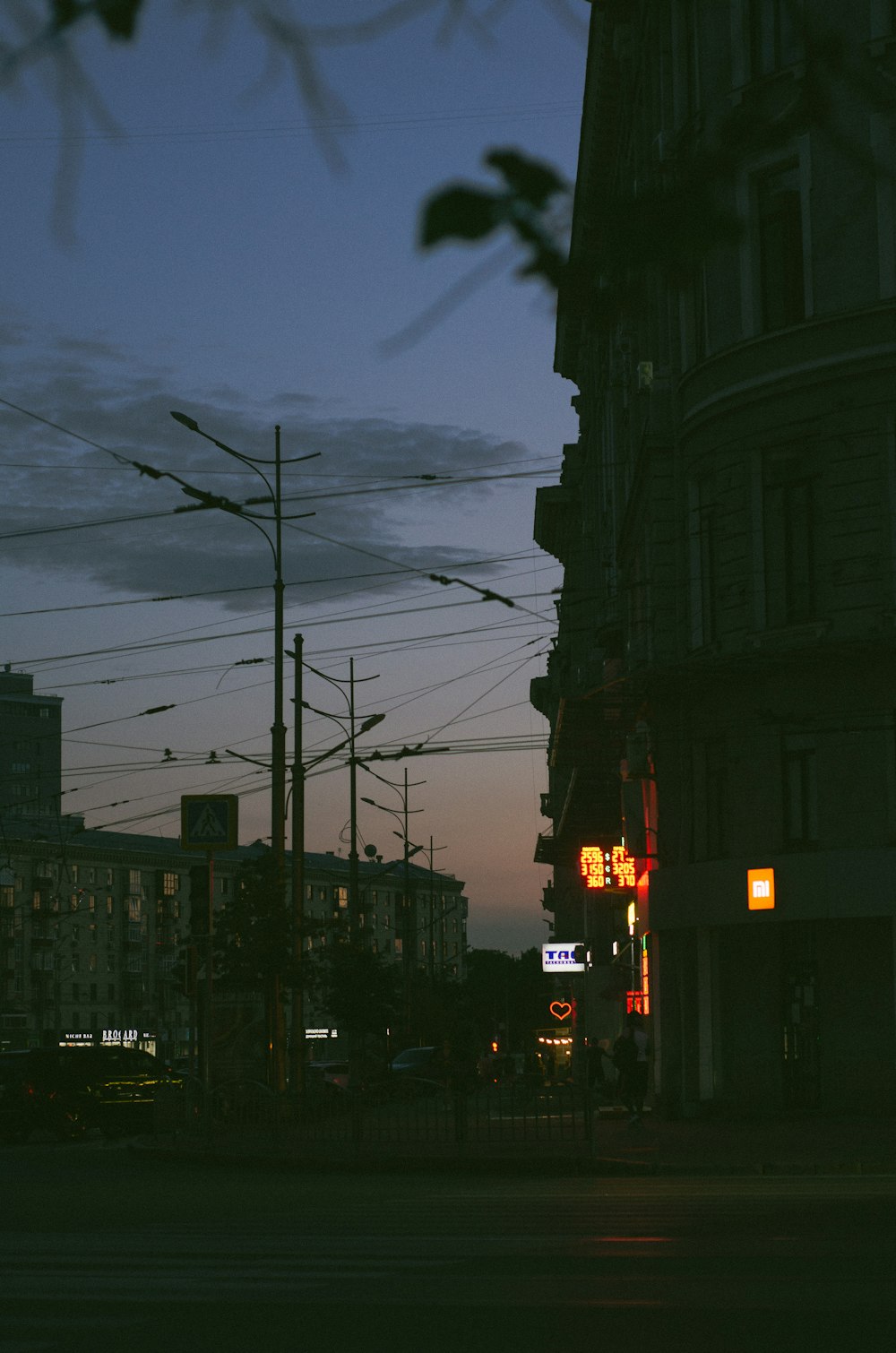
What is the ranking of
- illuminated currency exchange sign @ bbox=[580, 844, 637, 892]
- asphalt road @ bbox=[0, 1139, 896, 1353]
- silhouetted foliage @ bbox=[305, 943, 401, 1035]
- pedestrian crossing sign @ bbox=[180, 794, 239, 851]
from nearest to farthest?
asphalt road @ bbox=[0, 1139, 896, 1353] → pedestrian crossing sign @ bbox=[180, 794, 239, 851] → illuminated currency exchange sign @ bbox=[580, 844, 637, 892] → silhouetted foliage @ bbox=[305, 943, 401, 1035]

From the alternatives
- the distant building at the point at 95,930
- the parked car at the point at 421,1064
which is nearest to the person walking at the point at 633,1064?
the parked car at the point at 421,1064

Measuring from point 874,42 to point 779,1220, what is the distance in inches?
771

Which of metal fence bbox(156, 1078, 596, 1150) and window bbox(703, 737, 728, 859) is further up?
window bbox(703, 737, 728, 859)

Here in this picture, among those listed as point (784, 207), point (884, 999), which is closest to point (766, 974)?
point (884, 999)

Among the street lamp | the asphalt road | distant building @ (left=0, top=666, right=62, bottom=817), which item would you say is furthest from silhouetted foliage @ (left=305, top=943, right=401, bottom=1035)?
distant building @ (left=0, top=666, right=62, bottom=817)

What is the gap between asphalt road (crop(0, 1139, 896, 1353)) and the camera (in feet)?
27.8

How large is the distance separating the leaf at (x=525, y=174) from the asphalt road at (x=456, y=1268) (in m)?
6.09

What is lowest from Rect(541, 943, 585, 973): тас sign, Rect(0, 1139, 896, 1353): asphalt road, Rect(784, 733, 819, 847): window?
Rect(0, 1139, 896, 1353): asphalt road

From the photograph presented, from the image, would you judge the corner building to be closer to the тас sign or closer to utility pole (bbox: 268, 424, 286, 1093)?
utility pole (bbox: 268, 424, 286, 1093)

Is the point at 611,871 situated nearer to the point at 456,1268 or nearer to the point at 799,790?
the point at 799,790

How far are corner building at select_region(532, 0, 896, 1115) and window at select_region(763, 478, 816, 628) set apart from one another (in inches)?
1.3

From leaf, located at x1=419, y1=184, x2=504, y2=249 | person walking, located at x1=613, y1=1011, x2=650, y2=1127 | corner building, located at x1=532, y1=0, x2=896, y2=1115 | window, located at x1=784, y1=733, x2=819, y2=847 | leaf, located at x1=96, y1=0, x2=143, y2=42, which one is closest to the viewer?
leaf, located at x1=419, y1=184, x2=504, y2=249

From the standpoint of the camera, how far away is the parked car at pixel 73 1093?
34.7 m

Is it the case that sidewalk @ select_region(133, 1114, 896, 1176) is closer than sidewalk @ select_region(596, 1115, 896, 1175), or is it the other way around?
sidewalk @ select_region(596, 1115, 896, 1175)
